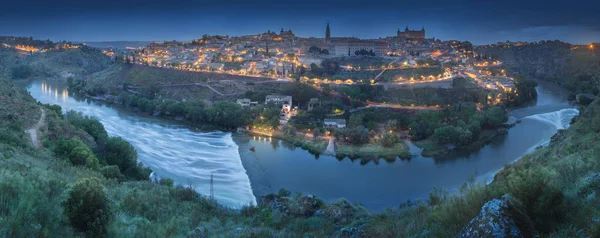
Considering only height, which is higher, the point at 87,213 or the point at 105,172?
the point at 87,213

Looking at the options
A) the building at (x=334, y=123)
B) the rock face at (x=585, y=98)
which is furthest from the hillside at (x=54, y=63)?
the rock face at (x=585, y=98)

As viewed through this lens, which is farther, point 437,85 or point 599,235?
point 437,85

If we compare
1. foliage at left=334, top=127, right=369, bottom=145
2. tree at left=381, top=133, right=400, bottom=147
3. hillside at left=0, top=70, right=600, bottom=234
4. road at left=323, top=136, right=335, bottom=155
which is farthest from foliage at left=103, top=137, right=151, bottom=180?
tree at left=381, top=133, right=400, bottom=147

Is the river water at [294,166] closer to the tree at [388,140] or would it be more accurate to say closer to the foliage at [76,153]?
the tree at [388,140]

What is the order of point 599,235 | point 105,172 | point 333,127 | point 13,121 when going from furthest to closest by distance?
point 333,127
point 13,121
point 105,172
point 599,235

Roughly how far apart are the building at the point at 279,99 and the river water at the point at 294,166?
3.63 m

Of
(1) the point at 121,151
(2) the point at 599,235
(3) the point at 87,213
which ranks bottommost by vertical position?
(1) the point at 121,151

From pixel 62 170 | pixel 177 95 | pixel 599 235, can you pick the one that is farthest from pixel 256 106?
pixel 599 235

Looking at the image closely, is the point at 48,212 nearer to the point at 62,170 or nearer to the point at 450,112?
the point at 62,170

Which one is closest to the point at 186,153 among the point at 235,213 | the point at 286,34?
the point at 235,213

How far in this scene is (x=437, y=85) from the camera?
19.3 meters

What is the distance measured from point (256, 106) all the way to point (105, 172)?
405 inches

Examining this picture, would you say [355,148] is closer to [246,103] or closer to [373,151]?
[373,151]

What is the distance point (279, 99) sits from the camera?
59.0 ft
